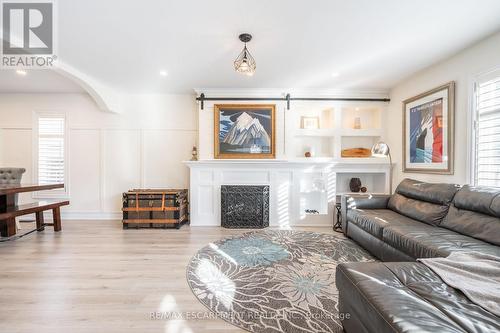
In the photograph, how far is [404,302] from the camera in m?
1.10

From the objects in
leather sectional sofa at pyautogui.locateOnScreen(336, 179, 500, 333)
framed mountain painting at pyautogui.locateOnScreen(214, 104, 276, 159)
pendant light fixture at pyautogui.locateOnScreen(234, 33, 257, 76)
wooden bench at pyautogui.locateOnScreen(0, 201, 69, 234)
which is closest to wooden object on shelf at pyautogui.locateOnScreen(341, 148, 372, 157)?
leather sectional sofa at pyautogui.locateOnScreen(336, 179, 500, 333)

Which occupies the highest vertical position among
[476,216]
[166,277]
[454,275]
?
[476,216]

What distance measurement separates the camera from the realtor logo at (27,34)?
6.75 ft

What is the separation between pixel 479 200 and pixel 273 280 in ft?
7.26

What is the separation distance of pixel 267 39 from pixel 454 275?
268 cm

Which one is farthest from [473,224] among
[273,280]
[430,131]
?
[273,280]

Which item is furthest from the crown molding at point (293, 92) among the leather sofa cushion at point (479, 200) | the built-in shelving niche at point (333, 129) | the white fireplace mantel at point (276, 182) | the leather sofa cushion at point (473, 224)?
the leather sofa cushion at point (473, 224)

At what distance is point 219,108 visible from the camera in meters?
4.29

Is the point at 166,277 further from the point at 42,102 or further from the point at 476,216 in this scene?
the point at 42,102

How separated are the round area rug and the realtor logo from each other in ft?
9.68

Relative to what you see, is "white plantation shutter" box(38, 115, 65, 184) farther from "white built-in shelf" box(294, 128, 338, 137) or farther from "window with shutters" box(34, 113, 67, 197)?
"white built-in shelf" box(294, 128, 338, 137)

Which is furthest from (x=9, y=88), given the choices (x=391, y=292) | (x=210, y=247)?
(x=391, y=292)

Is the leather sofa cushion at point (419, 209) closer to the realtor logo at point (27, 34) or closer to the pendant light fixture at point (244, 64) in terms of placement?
the pendant light fixture at point (244, 64)

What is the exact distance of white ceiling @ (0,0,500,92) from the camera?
2016mm
